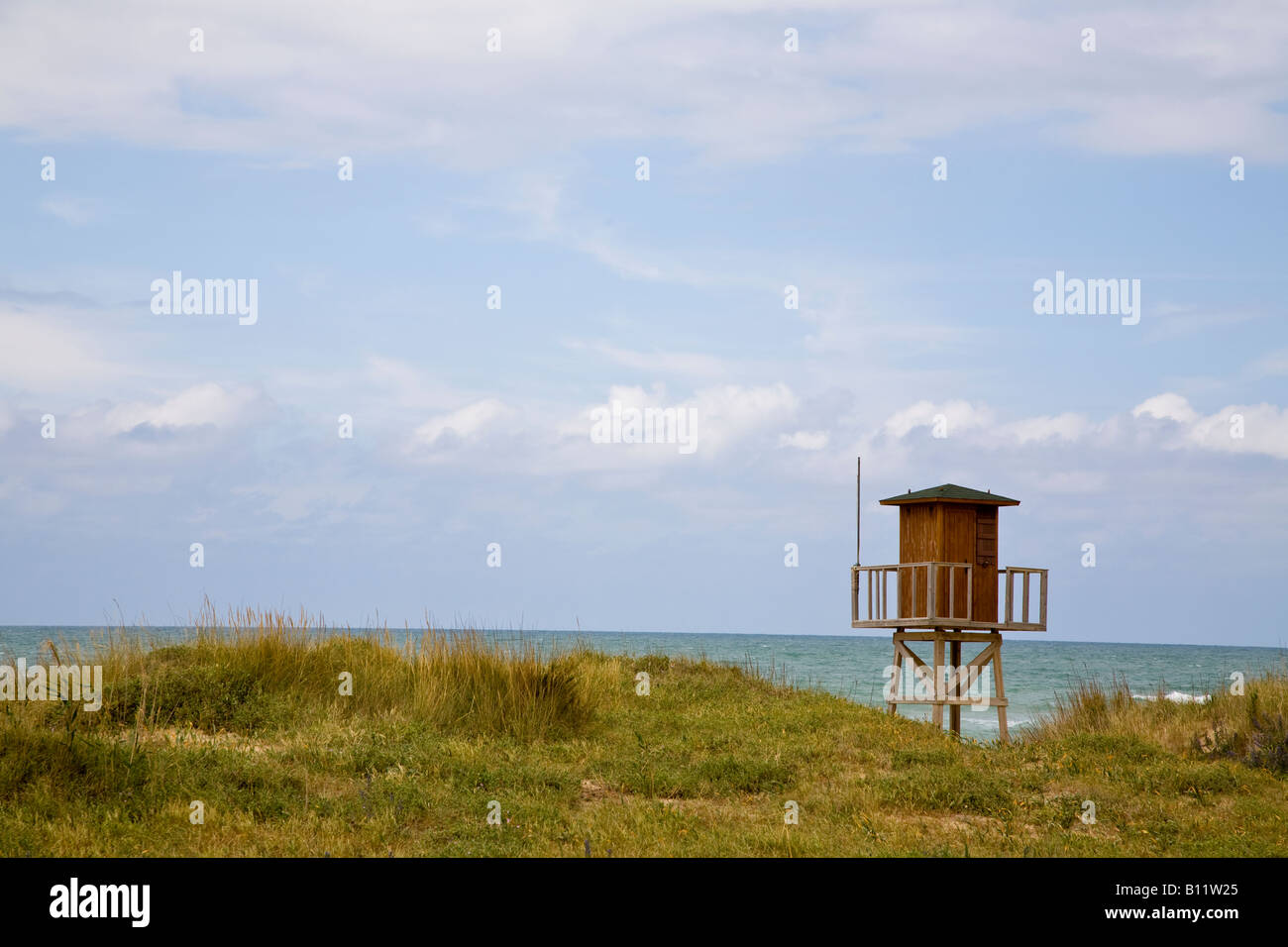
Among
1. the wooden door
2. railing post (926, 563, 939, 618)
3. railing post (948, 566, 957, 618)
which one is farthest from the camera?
the wooden door

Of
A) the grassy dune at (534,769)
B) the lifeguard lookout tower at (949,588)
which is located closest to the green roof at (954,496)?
the lifeguard lookout tower at (949,588)

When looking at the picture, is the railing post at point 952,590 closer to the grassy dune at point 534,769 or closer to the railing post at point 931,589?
the railing post at point 931,589

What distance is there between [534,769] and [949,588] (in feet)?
31.7

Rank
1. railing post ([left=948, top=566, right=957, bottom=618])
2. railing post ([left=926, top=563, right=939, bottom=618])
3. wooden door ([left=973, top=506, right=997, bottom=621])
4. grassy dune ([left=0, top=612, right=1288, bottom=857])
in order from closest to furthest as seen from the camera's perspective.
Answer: grassy dune ([left=0, top=612, right=1288, bottom=857]), railing post ([left=926, top=563, right=939, bottom=618]), railing post ([left=948, top=566, right=957, bottom=618]), wooden door ([left=973, top=506, right=997, bottom=621])

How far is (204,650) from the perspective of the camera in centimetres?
1628

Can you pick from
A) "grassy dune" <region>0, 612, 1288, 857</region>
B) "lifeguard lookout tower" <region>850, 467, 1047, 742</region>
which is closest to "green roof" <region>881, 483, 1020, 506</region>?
"lifeguard lookout tower" <region>850, 467, 1047, 742</region>

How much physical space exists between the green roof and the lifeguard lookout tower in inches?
0.7

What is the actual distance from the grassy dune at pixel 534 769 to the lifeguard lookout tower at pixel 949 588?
214cm

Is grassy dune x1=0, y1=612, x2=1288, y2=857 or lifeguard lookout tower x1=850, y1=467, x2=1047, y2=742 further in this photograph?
lifeguard lookout tower x1=850, y1=467, x2=1047, y2=742

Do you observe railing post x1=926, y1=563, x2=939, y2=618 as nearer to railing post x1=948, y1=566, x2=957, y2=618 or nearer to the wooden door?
railing post x1=948, y1=566, x2=957, y2=618

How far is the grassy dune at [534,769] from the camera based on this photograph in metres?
9.69

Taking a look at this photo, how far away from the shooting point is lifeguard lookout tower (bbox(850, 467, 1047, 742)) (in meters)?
18.9

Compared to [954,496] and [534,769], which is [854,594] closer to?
[954,496]
